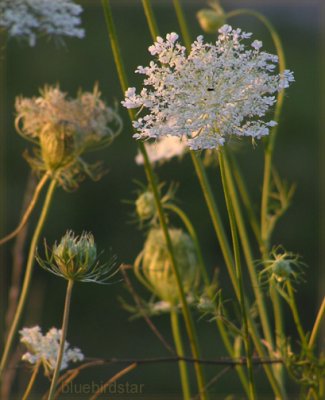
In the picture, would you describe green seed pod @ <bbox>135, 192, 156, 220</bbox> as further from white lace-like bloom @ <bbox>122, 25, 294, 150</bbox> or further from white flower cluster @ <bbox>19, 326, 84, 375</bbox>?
white lace-like bloom @ <bbox>122, 25, 294, 150</bbox>

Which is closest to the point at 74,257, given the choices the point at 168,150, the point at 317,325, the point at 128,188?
the point at 317,325

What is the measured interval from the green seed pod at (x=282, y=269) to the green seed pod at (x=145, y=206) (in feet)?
0.87

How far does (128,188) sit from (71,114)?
278 cm

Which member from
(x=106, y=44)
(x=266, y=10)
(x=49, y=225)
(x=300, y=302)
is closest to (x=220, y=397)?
(x=300, y=302)

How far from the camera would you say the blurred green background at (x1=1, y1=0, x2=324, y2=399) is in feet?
10.8

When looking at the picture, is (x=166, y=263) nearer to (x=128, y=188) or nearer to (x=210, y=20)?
(x=210, y=20)

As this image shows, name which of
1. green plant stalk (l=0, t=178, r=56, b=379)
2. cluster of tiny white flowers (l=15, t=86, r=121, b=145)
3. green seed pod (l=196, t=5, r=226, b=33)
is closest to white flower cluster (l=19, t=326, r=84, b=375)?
green plant stalk (l=0, t=178, r=56, b=379)

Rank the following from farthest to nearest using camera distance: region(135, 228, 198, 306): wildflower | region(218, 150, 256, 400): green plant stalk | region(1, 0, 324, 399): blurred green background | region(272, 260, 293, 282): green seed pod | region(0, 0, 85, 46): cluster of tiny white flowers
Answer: region(1, 0, 324, 399): blurred green background < region(135, 228, 198, 306): wildflower < region(0, 0, 85, 46): cluster of tiny white flowers < region(272, 260, 293, 282): green seed pod < region(218, 150, 256, 400): green plant stalk

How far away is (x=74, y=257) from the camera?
652 mm

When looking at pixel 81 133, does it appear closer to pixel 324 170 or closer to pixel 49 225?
pixel 324 170

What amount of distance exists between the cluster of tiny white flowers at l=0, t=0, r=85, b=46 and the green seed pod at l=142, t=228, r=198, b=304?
0.27 meters

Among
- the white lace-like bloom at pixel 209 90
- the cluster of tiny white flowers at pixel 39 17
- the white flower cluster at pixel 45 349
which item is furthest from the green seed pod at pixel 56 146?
the white lace-like bloom at pixel 209 90

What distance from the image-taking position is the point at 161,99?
2.17 feet

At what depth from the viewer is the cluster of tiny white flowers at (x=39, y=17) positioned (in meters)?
0.89
